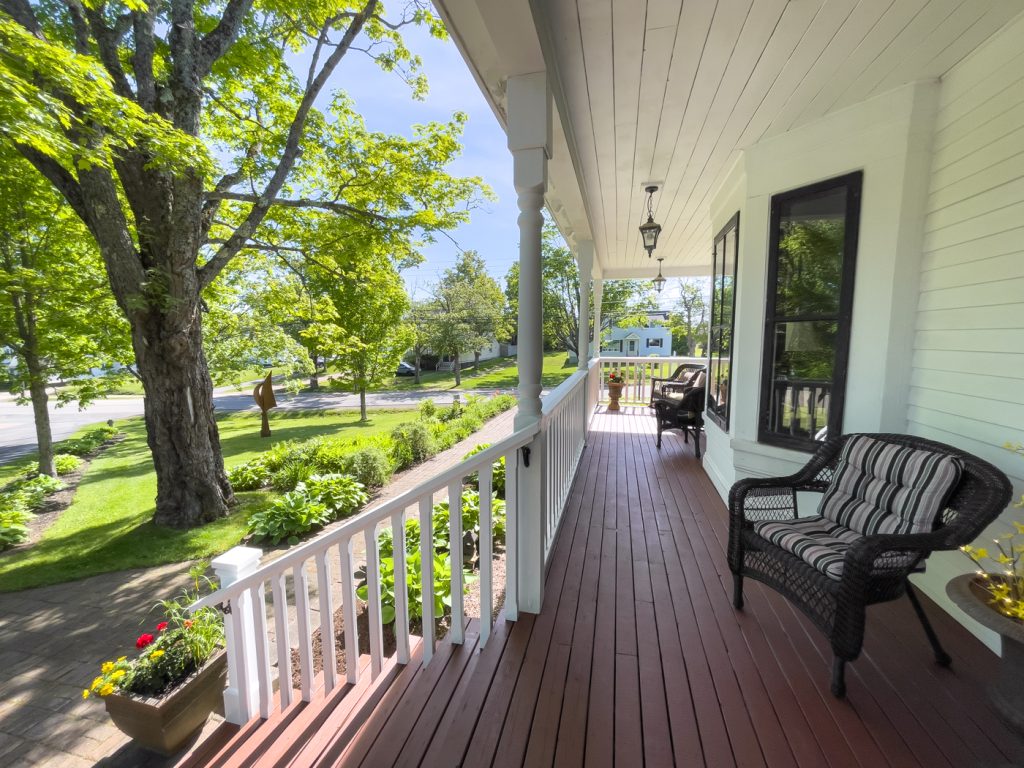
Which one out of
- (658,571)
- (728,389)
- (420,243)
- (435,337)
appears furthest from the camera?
(435,337)

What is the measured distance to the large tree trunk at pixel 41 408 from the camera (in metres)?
6.15

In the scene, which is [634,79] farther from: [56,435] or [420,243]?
[56,435]

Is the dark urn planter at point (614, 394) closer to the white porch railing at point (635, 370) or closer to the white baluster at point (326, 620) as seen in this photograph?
the white porch railing at point (635, 370)

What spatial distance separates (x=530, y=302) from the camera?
196 cm

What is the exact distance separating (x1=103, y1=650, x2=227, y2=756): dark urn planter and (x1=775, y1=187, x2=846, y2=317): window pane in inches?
142

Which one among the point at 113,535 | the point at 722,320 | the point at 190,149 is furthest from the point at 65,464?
the point at 722,320

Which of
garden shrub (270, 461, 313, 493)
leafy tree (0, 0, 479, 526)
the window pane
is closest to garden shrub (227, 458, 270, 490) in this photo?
garden shrub (270, 461, 313, 493)

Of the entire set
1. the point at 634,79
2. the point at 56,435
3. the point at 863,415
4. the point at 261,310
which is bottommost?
the point at 56,435

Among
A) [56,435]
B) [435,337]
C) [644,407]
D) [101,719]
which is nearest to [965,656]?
[101,719]

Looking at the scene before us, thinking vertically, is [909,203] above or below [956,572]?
above

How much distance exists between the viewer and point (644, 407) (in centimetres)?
798

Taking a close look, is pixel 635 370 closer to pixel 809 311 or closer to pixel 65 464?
pixel 809 311

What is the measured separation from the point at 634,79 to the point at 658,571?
99.3 inches

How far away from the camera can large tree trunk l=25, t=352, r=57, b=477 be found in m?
6.15
